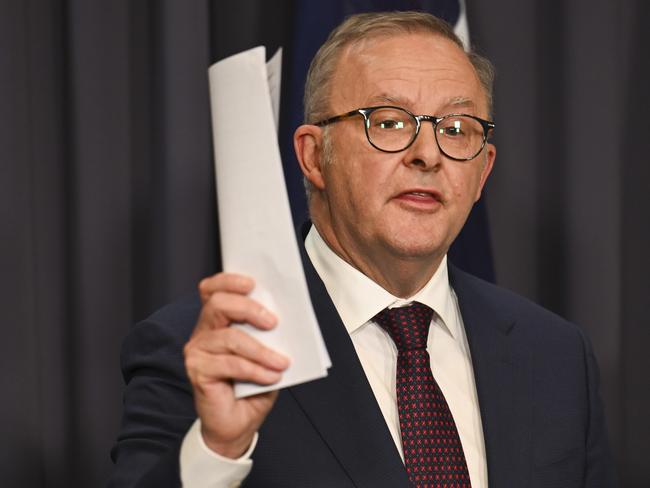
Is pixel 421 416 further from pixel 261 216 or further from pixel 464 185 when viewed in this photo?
pixel 261 216

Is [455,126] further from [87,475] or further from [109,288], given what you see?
[87,475]

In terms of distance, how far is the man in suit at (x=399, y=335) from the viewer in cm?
150

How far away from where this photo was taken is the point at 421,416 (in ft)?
5.20

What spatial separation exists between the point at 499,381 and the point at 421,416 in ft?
0.67

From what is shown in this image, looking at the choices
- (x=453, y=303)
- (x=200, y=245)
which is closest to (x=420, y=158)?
(x=453, y=303)

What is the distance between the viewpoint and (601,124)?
2.64m

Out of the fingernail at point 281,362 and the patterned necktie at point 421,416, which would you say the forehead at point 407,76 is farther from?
the fingernail at point 281,362

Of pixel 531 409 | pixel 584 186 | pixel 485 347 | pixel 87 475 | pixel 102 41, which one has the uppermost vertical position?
pixel 102 41

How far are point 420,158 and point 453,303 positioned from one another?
0.36m

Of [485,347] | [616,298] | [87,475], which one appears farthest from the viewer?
[616,298]

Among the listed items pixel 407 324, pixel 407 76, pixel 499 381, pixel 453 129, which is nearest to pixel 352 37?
pixel 407 76

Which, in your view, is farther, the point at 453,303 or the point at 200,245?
the point at 200,245

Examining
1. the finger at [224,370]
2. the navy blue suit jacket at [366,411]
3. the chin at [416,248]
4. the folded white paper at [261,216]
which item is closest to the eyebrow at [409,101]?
the chin at [416,248]

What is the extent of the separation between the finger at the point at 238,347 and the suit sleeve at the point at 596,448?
944mm
